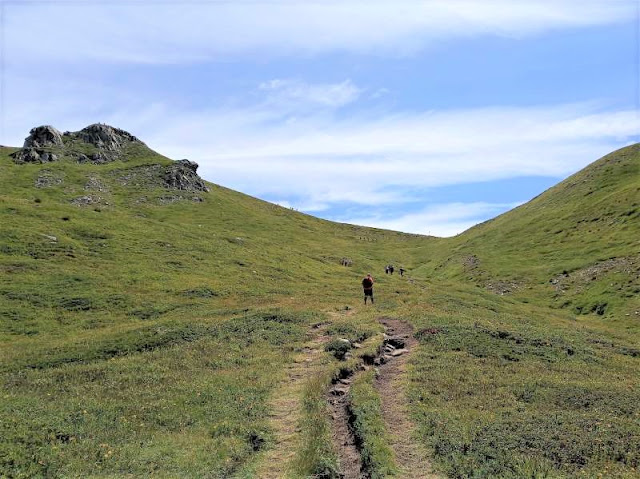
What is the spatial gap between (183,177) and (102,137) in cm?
3183

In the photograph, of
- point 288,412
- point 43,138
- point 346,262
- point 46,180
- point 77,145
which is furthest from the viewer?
point 77,145

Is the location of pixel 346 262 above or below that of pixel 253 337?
above

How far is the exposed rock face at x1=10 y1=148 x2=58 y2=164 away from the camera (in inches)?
4798

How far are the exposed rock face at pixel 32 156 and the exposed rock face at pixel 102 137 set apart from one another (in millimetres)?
16130

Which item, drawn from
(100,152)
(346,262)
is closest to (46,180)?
(100,152)

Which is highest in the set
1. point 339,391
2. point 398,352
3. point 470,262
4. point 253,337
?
point 470,262

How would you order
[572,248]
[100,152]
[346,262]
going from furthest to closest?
1. [100,152]
2. [346,262]
3. [572,248]

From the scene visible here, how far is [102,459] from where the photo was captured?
Answer: 1755 cm

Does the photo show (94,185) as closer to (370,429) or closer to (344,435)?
(344,435)

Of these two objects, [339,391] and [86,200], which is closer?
[339,391]

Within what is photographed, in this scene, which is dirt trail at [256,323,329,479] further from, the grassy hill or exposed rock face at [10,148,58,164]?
exposed rock face at [10,148,58,164]

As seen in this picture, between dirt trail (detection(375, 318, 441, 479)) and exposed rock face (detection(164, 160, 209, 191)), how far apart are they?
10210cm

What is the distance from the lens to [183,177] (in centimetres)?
12988

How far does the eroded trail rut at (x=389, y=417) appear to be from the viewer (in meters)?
17.6
